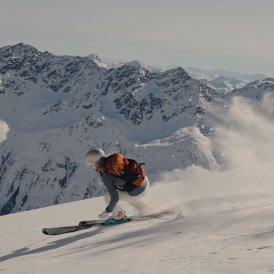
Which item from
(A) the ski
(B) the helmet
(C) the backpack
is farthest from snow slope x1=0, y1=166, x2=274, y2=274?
(B) the helmet

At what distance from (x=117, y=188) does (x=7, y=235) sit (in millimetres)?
2511

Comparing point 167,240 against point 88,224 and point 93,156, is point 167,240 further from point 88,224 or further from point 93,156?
point 88,224

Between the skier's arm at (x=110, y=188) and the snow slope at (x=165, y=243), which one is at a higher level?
the skier's arm at (x=110, y=188)

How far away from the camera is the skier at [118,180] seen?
9445mm

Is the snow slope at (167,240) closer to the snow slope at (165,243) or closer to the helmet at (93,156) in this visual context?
the snow slope at (165,243)

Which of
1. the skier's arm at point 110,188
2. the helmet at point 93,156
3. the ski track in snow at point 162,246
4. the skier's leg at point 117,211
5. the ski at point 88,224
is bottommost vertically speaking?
the ski track in snow at point 162,246

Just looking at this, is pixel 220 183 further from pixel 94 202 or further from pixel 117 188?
pixel 117 188

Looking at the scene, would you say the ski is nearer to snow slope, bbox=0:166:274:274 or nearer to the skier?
the skier

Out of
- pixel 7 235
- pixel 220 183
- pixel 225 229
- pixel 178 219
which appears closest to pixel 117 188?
pixel 178 219

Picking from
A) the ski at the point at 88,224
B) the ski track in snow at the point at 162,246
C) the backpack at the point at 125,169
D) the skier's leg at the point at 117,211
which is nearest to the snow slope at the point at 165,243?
the ski track in snow at the point at 162,246

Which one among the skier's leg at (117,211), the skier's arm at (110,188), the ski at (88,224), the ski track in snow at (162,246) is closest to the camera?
the ski track in snow at (162,246)

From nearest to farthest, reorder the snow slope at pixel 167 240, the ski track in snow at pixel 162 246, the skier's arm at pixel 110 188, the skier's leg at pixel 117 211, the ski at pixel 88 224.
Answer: the ski track in snow at pixel 162 246, the snow slope at pixel 167 240, the skier's arm at pixel 110 188, the ski at pixel 88 224, the skier's leg at pixel 117 211

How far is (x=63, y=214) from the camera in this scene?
1258 cm

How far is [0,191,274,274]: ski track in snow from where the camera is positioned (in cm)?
547
